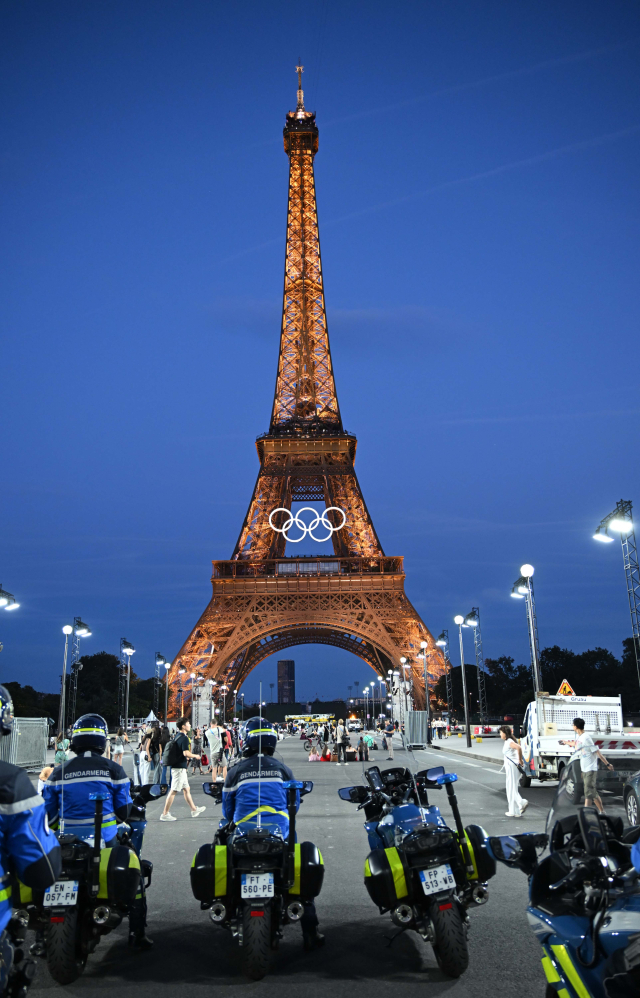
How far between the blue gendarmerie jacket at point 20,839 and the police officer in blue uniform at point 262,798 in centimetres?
224

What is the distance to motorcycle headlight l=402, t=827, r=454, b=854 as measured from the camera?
5.04 meters

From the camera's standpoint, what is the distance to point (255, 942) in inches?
193

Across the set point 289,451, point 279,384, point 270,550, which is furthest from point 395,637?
point 279,384

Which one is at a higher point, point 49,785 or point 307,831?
point 49,785

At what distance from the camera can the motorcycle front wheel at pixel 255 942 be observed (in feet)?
16.1

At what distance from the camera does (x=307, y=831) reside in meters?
11.1

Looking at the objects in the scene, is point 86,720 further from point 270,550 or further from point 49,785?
point 270,550

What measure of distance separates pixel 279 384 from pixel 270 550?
38.2 feet

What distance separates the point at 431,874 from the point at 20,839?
2.72 meters

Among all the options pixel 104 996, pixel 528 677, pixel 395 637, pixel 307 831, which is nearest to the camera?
pixel 104 996

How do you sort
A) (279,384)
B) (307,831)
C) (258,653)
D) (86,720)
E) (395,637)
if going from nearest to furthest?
(86,720)
(307,831)
(395,637)
(279,384)
(258,653)

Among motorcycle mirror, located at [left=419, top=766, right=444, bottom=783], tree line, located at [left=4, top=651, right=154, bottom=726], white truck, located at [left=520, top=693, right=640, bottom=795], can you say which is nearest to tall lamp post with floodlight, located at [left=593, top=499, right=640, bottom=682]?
white truck, located at [left=520, top=693, right=640, bottom=795]

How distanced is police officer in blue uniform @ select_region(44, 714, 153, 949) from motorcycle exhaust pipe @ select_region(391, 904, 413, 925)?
1737 mm

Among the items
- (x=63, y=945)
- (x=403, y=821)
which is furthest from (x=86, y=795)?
(x=403, y=821)
